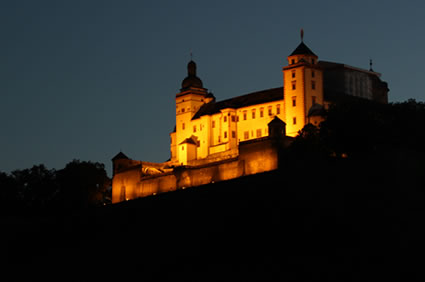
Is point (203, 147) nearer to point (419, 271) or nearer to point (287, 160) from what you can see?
point (287, 160)

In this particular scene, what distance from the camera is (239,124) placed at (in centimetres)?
10856

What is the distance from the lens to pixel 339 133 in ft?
281

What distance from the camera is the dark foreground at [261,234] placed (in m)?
Answer: 66.8

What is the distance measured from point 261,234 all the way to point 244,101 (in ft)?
128

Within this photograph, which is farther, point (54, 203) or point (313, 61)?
point (54, 203)

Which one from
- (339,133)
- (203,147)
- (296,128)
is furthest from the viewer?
(203,147)

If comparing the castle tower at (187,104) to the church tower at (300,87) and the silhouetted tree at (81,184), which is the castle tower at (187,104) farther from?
the church tower at (300,87)

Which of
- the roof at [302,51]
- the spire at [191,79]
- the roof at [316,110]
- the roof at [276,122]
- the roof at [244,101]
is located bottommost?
the roof at [276,122]

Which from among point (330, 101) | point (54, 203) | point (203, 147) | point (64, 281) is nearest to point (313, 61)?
point (330, 101)

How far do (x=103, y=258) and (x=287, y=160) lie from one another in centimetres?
2189

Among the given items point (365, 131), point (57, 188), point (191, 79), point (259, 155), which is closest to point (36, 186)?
point (57, 188)

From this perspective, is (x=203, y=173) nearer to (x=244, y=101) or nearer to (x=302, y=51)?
(x=244, y=101)

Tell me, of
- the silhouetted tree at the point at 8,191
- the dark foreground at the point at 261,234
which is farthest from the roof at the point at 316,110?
the silhouetted tree at the point at 8,191

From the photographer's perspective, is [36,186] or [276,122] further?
[36,186]
